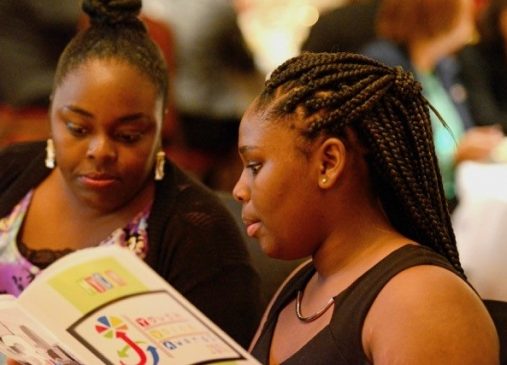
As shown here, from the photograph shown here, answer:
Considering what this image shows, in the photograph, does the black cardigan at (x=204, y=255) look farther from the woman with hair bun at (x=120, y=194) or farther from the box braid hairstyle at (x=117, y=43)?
the box braid hairstyle at (x=117, y=43)

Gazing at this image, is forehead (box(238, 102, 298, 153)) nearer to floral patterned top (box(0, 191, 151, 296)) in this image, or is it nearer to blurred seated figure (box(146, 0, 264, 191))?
floral patterned top (box(0, 191, 151, 296))

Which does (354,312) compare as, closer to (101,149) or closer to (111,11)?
(101,149)

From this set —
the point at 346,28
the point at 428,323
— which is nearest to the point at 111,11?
the point at 428,323

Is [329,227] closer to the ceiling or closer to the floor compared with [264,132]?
closer to the floor

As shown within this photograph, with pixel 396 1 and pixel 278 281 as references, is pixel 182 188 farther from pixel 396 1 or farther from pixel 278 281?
pixel 396 1

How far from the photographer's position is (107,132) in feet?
6.03

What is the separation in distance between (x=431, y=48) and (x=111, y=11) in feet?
6.46

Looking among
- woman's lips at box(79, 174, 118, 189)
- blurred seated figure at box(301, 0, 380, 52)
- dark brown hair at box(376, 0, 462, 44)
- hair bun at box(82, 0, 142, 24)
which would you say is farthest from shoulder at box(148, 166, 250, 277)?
blurred seated figure at box(301, 0, 380, 52)

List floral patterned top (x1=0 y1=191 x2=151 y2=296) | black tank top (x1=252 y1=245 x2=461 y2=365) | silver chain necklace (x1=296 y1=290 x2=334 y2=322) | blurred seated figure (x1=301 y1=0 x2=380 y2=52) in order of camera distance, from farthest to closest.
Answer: blurred seated figure (x1=301 y1=0 x2=380 y2=52), floral patterned top (x1=0 y1=191 x2=151 y2=296), silver chain necklace (x1=296 y1=290 x2=334 y2=322), black tank top (x1=252 y1=245 x2=461 y2=365)

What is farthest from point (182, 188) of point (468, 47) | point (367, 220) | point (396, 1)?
point (468, 47)

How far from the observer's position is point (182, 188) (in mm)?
1990

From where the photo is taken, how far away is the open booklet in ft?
4.36

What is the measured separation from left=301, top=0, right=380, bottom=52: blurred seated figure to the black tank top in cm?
259

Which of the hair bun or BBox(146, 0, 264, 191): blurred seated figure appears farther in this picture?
BBox(146, 0, 264, 191): blurred seated figure
